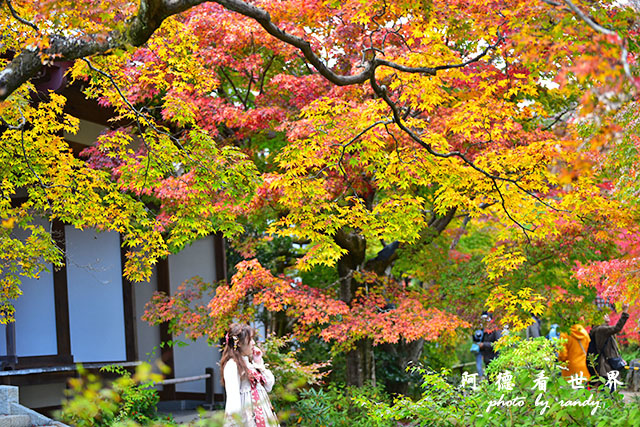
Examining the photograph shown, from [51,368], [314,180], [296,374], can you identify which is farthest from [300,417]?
[51,368]

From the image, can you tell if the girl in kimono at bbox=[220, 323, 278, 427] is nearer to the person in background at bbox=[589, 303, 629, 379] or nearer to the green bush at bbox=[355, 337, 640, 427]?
the green bush at bbox=[355, 337, 640, 427]

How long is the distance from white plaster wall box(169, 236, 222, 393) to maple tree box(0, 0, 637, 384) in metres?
2.08

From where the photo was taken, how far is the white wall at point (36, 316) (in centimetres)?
1001

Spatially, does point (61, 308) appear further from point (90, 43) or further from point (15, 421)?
point (90, 43)

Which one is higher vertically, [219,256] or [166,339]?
[219,256]

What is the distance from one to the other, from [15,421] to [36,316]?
9.60 ft

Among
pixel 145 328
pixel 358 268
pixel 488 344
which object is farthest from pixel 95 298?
pixel 488 344

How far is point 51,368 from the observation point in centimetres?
946

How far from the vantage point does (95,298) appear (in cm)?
1134

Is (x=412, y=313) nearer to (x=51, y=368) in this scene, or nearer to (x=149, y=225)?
(x=149, y=225)

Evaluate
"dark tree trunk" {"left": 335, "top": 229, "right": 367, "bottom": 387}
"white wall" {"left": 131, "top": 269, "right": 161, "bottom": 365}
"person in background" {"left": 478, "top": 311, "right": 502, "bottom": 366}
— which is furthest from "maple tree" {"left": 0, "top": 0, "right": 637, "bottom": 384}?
"white wall" {"left": 131, "top": 269, "right": 161, "bottom": 365}

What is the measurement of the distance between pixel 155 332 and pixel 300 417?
5121mm

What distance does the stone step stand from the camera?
7316 mm

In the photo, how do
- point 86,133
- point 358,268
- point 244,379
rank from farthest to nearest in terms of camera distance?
point 358,268 < point 86,133 < point 244,379
